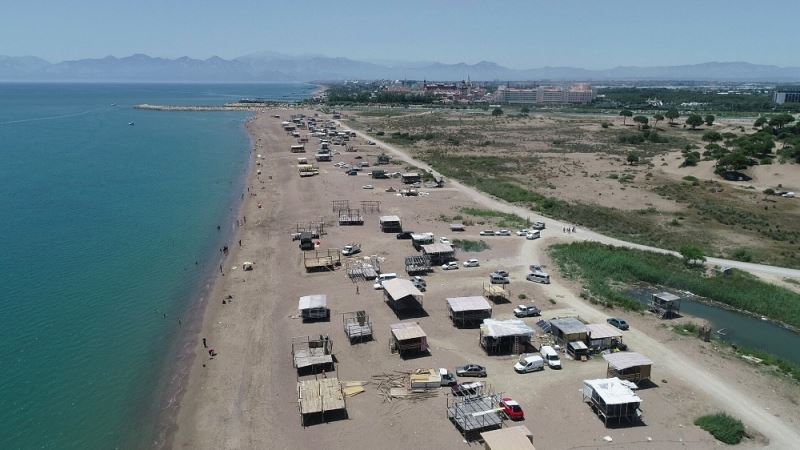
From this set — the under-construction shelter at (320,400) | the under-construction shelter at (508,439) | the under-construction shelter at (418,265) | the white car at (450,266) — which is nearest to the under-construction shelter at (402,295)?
the under-construction shelter at (418,265)

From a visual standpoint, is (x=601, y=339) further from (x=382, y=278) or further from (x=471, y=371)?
(x=382, y=278)

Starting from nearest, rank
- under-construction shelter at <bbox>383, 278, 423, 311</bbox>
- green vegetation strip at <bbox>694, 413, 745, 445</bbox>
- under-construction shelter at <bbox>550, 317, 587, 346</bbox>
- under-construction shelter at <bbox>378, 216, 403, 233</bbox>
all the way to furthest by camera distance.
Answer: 1. green vegetation strip at <bbox>694, 413, 745, 445</bbox>
2. under-construction shelter at <bbox>550, 317, 587, 346</bbox>
3. under-construction shelter at <bbox>383, 278, 423, 311</bbox>
4. under-construction shelter at <bbox>378, 216, 403, 233</bbox>

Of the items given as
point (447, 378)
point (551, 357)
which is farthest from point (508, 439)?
point (551, 357)

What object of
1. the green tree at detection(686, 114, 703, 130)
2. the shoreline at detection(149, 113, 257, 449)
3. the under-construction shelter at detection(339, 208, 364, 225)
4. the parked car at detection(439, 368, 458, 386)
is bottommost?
the shoreline at detection(149, 113, 257, 449)

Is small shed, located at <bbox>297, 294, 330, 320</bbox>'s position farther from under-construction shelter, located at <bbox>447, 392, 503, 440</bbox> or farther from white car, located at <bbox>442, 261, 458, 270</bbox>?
under-construction shelter, located at <bbox>447, 392, 503, 440</bbox>

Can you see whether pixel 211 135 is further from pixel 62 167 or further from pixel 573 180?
pixel 573 180

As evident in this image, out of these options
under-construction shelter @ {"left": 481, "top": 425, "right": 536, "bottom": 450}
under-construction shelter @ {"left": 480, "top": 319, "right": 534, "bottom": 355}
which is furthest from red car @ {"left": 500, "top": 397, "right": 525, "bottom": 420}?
under-construction shelter @ {"left": 480, "top": 319, "right": 534, "bottom": 355}

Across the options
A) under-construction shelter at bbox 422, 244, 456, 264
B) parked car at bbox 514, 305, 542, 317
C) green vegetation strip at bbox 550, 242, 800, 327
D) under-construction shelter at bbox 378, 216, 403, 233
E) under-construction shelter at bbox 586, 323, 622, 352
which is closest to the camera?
under-construction shelter at bbox 586, 323, 622, 352

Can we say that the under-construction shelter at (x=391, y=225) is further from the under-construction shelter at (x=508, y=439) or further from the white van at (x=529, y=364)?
the under-construction shelter at (x=508, y=439)
